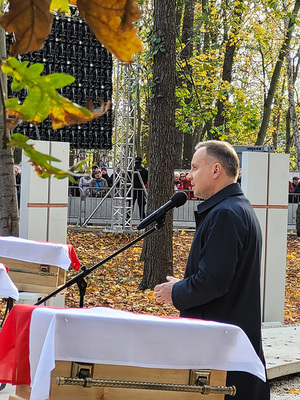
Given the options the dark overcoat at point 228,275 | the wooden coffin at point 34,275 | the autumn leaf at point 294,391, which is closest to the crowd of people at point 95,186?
the wooden coffin at point 34,275

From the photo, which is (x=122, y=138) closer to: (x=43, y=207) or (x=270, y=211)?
(x=270, y=211)

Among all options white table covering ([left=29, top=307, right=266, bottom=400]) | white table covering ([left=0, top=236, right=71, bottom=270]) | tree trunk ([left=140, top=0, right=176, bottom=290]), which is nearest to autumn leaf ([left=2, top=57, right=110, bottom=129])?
white table covering ([left=29, top=307, right=266, bottom=400])

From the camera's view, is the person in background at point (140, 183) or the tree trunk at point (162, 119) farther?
the person in background at point (140, 183)

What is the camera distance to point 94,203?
2456cm

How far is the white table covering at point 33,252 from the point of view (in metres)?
7.88

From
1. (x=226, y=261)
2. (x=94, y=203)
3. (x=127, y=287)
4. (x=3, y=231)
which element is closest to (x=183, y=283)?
(x=226, y=261)

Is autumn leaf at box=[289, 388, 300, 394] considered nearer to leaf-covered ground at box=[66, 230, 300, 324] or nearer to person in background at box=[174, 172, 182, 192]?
leaf-covered ground at box=[66, 230, 300, 324]

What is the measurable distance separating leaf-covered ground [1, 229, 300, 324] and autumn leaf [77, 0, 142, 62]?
11.0 m

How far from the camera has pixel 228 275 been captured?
155 inches

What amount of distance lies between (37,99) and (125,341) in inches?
94.3

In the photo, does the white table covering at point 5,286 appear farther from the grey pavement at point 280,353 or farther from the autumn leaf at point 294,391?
the autumn leaf at point 294,391

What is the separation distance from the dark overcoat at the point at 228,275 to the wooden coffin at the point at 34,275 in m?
3.95

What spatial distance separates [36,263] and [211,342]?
4790 mm

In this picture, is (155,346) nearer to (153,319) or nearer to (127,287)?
(153,319)
